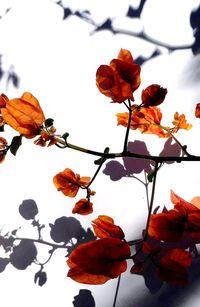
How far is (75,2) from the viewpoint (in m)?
1.08

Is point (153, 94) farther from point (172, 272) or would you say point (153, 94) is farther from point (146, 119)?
point (172, 272)

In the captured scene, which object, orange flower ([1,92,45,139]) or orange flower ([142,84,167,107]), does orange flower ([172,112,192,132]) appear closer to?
orange flower ([142,84,167,107])

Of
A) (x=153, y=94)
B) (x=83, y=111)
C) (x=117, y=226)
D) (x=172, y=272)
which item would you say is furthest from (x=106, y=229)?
(x=83, y=111)

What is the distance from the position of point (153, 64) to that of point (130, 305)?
0.57 meters

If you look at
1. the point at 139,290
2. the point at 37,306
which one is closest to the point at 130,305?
the point at 139,290

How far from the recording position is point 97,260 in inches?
21.9

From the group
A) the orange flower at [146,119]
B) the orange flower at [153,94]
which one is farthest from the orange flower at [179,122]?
the orange flower at [153,94]

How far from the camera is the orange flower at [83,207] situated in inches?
28.6

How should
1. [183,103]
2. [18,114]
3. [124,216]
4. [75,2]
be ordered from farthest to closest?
1. [75,2]
2. [183,103]
3. [124,216]
4. [18,114]

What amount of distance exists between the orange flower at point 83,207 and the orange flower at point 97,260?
158 millimetres

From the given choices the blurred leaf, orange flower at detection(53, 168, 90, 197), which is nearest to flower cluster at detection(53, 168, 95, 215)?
orange flower at detection(53, 168, 90, 197)

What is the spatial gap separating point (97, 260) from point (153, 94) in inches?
11.4

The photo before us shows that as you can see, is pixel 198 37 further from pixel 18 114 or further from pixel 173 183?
pixel 18 114

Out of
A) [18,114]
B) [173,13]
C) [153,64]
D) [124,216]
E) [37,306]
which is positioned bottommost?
[37,306]
